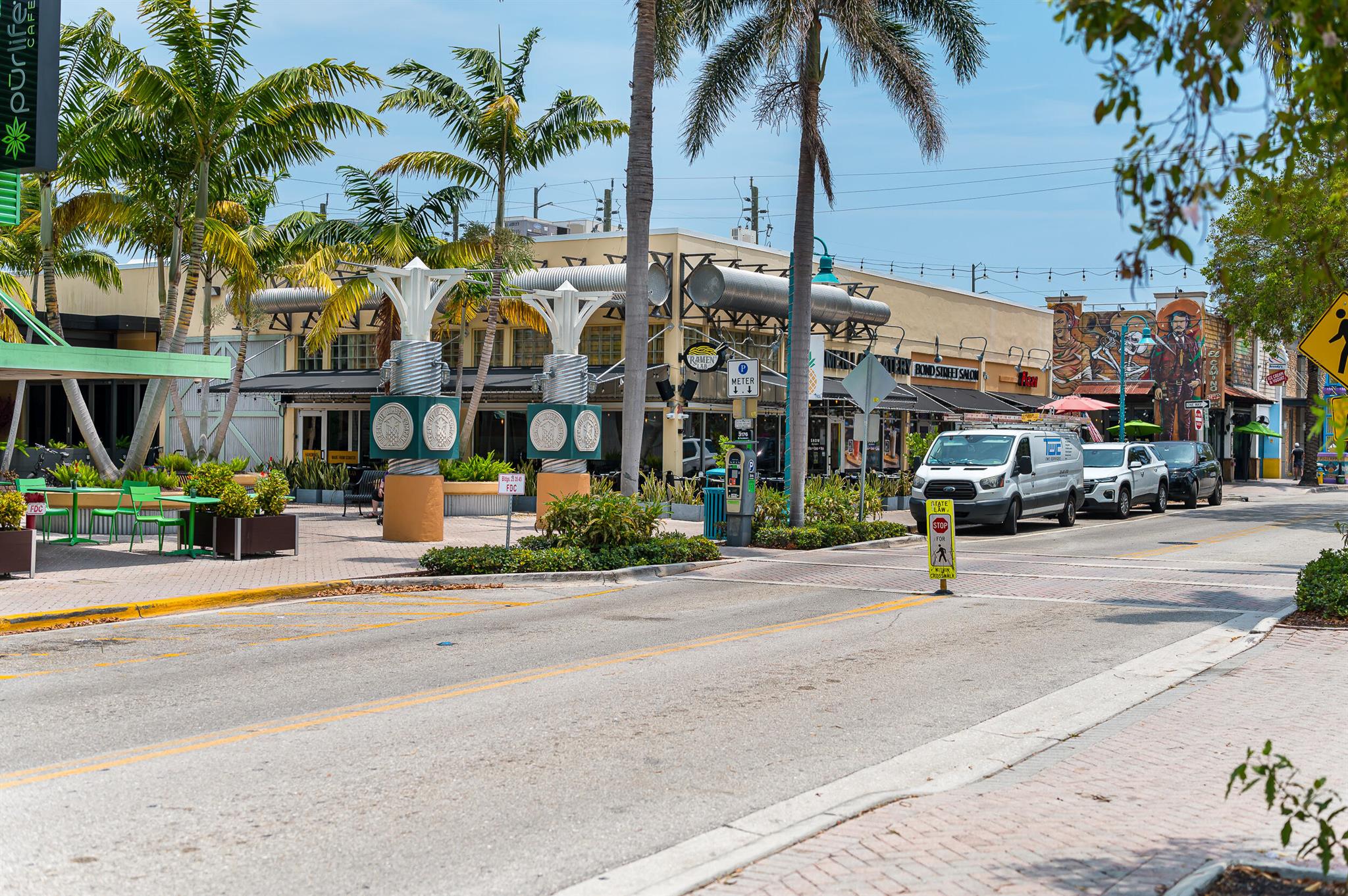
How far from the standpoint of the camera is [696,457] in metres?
35.0

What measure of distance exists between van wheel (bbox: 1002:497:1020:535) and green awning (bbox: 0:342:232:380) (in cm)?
1545

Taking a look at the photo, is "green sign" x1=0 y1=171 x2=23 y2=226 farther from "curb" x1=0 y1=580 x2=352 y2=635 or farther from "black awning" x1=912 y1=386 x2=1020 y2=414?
"black awning" x1=912 y1=386 x2=1020 y2=414

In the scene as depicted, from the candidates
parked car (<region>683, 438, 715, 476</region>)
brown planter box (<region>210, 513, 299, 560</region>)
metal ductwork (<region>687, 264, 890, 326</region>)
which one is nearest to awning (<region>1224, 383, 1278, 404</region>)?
metal ductwork (<region>687, 264, 890, 326</region>)

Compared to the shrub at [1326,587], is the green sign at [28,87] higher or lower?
higher

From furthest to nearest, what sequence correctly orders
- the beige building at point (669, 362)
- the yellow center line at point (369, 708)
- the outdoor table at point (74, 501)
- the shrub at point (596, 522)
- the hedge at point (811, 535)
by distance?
the beige building at point (669, 362)
the hedge at point (811, 535)
the outdoor table at point (74, 501)
the shrub at point (596, 522)
the yellow center line at point (369, 708)

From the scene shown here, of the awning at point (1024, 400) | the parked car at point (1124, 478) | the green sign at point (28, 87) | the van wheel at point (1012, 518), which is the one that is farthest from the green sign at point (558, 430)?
the awning at point (1024, 400)

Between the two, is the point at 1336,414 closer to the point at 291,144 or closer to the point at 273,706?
the point at 273,706

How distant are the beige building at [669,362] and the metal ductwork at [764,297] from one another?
190mm

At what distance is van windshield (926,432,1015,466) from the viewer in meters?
26.8

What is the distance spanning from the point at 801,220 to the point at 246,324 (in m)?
16.5

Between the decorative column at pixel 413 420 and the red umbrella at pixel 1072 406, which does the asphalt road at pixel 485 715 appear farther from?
the red umbrella at pixel 1072 406

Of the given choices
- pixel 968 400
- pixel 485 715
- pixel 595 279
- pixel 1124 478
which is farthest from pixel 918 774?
pixel 968 400

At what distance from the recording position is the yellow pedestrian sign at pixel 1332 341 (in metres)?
11.3

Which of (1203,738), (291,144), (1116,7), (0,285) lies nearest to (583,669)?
(1203,738)
